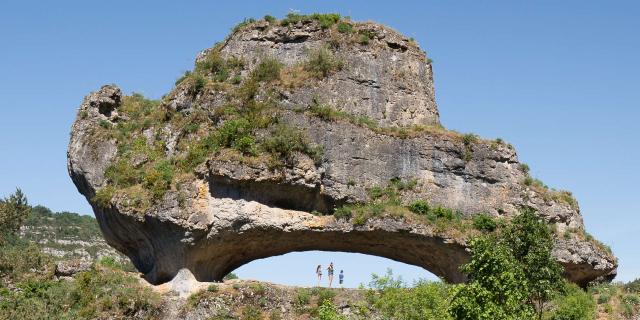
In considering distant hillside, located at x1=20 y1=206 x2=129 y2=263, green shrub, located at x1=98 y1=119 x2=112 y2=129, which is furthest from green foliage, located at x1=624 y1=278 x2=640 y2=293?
distant hillside, located at x1=20 y1=206 x2=129 y2=263

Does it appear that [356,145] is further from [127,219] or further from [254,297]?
[127,219]

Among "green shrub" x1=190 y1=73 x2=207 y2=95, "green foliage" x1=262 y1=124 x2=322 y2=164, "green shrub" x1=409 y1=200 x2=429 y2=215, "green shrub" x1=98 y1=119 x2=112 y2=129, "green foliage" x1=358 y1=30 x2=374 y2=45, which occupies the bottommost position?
"green shrub" x1=409 y1=200 x2=429 y2=215

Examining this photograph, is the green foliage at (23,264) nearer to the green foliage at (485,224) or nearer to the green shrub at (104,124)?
the green shrub at (104,124)

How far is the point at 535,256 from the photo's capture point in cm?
2934

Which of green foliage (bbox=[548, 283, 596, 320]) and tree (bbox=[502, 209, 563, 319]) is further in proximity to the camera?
green foliage (bbox=[548, 283, 596, 320])

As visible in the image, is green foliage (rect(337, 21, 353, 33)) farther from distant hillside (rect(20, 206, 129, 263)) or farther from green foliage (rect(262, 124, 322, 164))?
distant hillside (rect(20, 206, 129, 263))

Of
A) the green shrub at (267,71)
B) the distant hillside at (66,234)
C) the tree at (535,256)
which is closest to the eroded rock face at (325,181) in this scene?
the green shrub at (267,71)

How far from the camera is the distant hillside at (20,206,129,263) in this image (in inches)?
3137

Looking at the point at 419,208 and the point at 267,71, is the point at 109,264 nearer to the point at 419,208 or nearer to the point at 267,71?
the point at 267,71

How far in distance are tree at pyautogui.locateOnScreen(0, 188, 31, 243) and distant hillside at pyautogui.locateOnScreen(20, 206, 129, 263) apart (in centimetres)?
2836

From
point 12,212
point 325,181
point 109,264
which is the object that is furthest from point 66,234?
point 325,181

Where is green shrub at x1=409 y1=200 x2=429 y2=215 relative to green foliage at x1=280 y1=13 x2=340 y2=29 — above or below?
below

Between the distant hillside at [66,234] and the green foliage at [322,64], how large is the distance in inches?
1641

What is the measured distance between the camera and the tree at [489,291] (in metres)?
23.1
